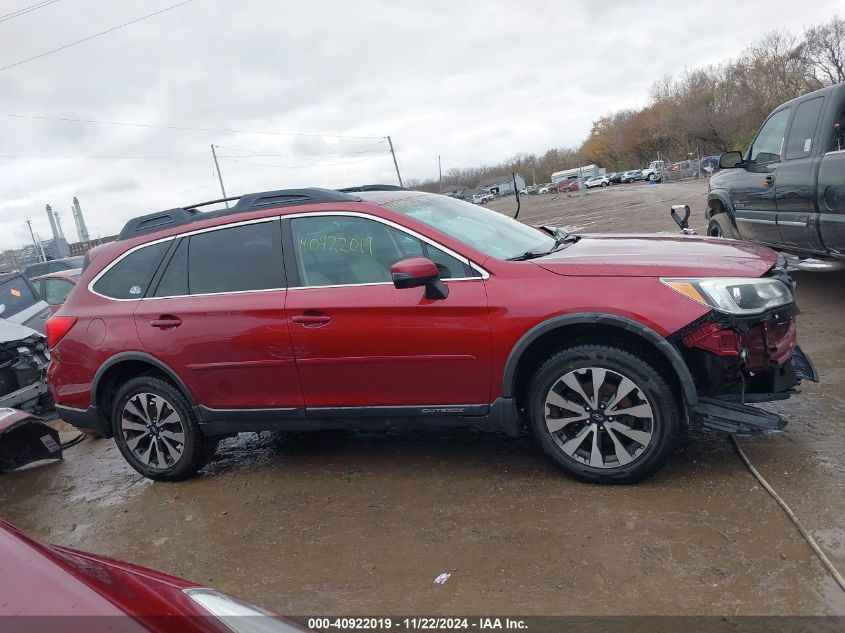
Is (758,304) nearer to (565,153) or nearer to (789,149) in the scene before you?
(789,149)

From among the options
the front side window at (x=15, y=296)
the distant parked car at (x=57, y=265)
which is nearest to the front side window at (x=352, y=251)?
the front side window at (x=15, y=296)

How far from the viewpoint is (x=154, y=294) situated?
446 cm

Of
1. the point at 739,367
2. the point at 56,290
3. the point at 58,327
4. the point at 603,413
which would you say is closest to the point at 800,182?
the point at 739,367

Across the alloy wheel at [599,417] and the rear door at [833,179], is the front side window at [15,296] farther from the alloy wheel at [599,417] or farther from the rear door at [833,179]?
the rear door at [833,179]

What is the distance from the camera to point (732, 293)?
332 centimetres

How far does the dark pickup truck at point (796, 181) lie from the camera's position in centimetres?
566

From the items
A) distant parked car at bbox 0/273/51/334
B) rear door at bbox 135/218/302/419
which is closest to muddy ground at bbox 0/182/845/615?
rear door at bbox 135/218/302/419

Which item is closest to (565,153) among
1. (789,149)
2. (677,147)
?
(677,147)

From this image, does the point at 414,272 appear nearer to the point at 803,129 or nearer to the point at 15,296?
the point at 803,129

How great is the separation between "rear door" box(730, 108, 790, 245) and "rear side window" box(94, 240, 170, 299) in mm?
5798

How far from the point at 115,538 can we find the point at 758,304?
387 cm

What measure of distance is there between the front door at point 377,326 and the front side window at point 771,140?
185 inches

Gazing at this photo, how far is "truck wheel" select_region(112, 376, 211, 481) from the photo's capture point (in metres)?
4.44

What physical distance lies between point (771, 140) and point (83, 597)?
7.33m
